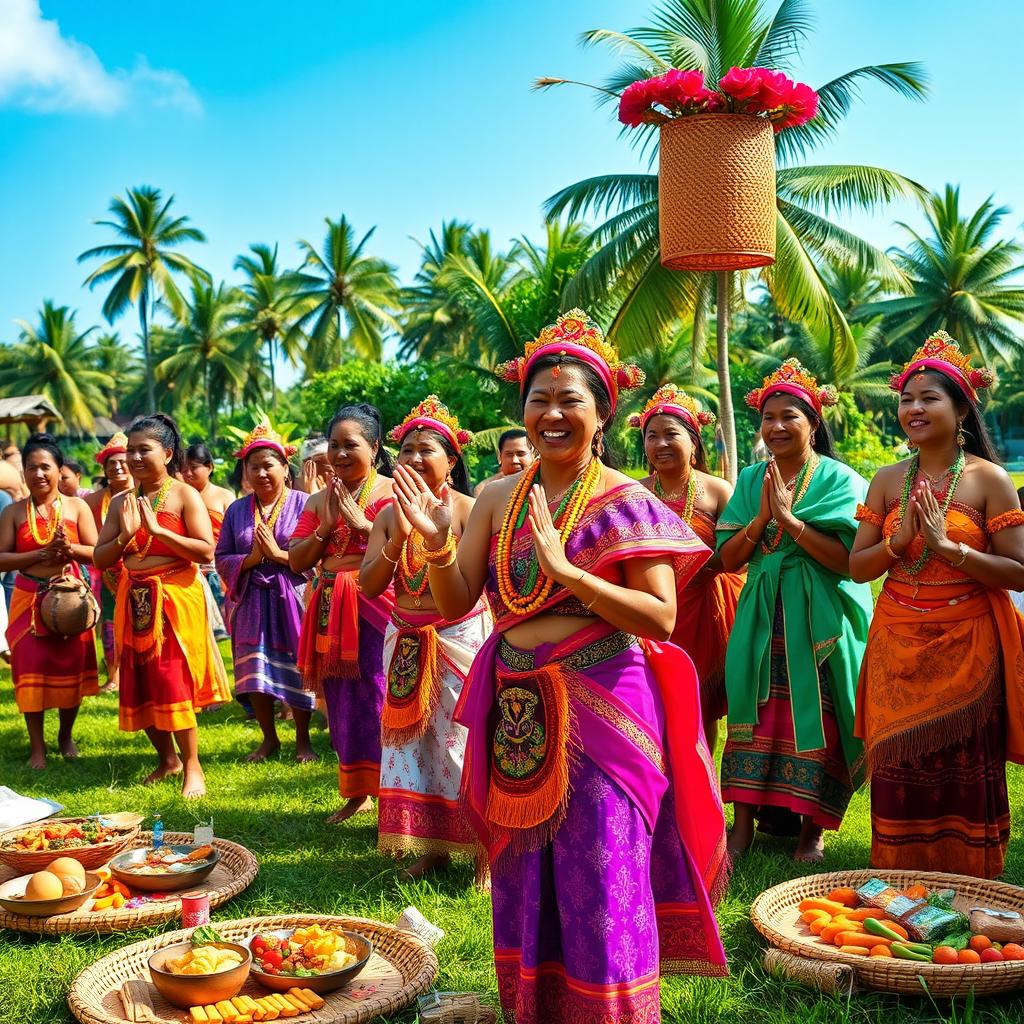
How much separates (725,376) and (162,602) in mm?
9762

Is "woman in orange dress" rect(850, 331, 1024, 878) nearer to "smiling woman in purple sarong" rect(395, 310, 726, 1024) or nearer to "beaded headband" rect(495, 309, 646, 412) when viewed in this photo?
"smiling woman in purple sarong" rect(395, 310, 726, 1024)

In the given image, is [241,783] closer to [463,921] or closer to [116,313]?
[463,921]

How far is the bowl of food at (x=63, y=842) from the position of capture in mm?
5004

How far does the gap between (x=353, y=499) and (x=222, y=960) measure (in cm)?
278

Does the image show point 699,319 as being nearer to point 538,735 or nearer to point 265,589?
point 265,589

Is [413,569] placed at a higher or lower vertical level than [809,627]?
higher

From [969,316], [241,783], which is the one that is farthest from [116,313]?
[241,783]

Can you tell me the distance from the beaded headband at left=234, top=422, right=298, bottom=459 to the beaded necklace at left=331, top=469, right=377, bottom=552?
1.62m

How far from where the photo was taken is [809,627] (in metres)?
5.40

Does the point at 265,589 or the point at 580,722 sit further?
the point at 265,589

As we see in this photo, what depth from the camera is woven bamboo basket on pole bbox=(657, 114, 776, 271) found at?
26.0 feet

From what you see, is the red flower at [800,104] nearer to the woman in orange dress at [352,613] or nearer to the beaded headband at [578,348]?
the woman in orange dress at [352,613]

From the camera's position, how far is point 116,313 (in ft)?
160

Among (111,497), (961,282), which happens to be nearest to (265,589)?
(111,497)
